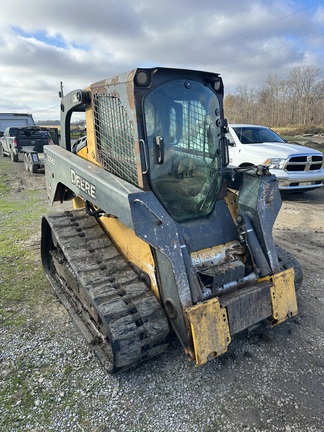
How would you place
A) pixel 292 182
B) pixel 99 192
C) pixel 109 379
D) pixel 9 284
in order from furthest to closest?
pixel 292 182 < pixel 9 284 < pixel 99 192 < pixel 109 379

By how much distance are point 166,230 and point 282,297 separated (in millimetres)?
1294

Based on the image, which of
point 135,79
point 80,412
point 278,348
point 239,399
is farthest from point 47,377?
point 135,79

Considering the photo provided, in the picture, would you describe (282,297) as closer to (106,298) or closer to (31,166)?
(106,298)

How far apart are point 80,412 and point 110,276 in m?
1.07

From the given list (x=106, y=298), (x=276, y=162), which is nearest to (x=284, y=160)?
(x=276, y=162)

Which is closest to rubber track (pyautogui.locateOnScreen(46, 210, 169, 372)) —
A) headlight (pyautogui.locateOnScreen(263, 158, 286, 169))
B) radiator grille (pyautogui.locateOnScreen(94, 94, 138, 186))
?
radiator grille (pyautogui.locateOnScreen(94, 94, 138, 186))

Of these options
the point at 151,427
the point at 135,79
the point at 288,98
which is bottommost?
the point at 151,427

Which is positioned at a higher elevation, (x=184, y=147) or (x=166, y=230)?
(x=184, y=147)

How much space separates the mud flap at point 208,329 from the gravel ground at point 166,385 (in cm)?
36

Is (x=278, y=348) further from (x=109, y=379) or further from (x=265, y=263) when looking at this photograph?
(x=109, y=379)

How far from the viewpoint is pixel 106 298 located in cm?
280

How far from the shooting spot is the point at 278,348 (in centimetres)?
318

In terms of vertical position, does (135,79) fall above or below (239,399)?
above

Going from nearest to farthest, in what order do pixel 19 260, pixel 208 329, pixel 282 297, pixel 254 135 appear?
pixel 208 329, pixel 282 297, pixel 19 260, pixel 254 135
